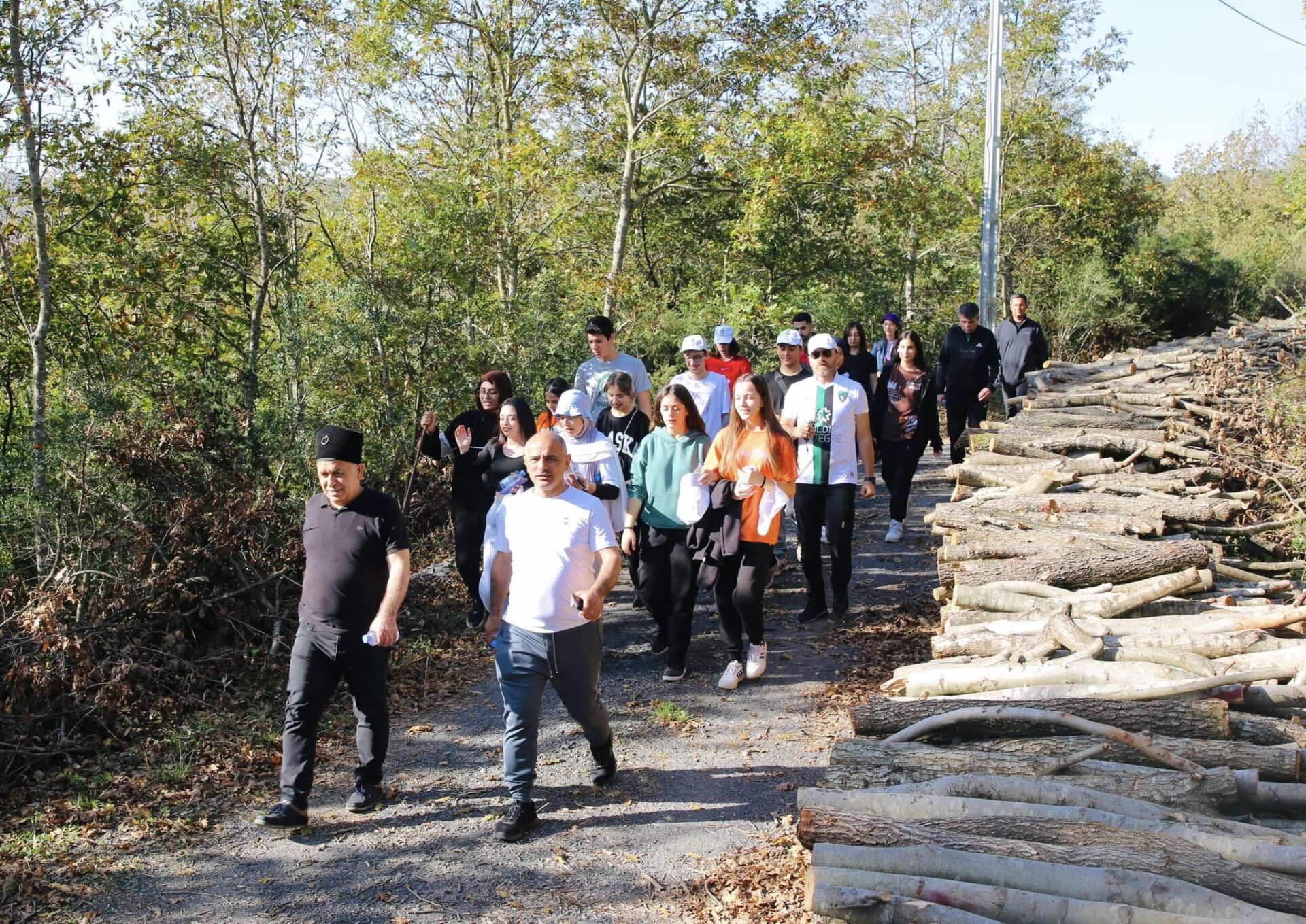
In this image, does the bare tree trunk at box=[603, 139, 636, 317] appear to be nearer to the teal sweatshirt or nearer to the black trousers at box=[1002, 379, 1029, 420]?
the black trousers at box=[1002, 379, 1029, 420]

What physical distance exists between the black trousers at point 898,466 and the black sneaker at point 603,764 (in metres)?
5.72

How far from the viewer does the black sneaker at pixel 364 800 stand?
18.6 ft

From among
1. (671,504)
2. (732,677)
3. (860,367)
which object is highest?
(860,367)

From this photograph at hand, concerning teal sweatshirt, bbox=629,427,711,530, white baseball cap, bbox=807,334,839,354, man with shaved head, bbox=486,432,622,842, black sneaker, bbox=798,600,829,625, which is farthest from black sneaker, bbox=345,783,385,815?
white baseball cap, bbox=807,334,839,354

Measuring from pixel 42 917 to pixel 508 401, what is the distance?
13.8ft

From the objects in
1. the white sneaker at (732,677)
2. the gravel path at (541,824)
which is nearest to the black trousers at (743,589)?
the white sneaker at (732,677)

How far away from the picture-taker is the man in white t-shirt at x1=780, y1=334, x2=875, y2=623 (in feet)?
28.2

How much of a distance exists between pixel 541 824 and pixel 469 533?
324 cm

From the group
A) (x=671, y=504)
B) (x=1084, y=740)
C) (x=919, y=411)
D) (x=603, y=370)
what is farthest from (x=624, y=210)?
(x=1084, y=740)

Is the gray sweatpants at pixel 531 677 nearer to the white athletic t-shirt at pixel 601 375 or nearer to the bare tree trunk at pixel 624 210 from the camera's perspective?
the white athletic t-shirt at pixel 601 375

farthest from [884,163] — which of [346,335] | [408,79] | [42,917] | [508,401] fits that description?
[42,917]

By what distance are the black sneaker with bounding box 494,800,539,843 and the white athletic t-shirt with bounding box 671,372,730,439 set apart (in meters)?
4.14

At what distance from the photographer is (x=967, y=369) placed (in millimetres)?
12617

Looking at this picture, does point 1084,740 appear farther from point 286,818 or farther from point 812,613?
point 812,613
